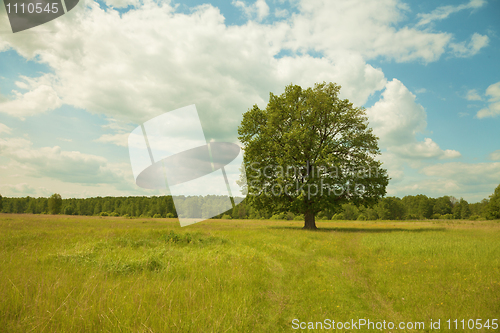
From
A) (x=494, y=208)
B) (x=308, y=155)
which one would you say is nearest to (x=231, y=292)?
(x=308, y=155)

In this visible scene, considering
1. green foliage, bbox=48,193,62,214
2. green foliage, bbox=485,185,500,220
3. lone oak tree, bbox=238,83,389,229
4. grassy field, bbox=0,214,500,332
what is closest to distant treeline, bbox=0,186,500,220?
green foliage, bbox=48,193,62,214

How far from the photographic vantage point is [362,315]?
5406 millimetres

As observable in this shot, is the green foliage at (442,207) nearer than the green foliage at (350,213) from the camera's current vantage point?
No

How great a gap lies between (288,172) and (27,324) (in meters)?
22.8

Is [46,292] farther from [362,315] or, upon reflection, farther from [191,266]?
[362,315]

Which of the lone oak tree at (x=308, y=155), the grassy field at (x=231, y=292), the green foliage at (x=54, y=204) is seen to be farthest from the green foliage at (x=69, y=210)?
the grassy field at (x=231, y=292)

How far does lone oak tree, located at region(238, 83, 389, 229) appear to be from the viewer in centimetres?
2428

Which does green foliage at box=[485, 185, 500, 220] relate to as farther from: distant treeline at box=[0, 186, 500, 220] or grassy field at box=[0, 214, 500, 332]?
grassy field at box=[0, 214, 500, 332]

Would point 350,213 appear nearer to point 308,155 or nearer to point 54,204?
point 308,155

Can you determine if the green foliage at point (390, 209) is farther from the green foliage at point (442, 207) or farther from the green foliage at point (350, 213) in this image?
the green foliage at point (442, 207)

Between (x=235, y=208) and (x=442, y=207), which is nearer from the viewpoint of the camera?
(x=235, y=208)

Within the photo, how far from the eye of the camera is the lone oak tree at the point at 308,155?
2428 cm

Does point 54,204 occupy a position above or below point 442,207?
above

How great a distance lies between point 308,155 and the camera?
83.6 feet
